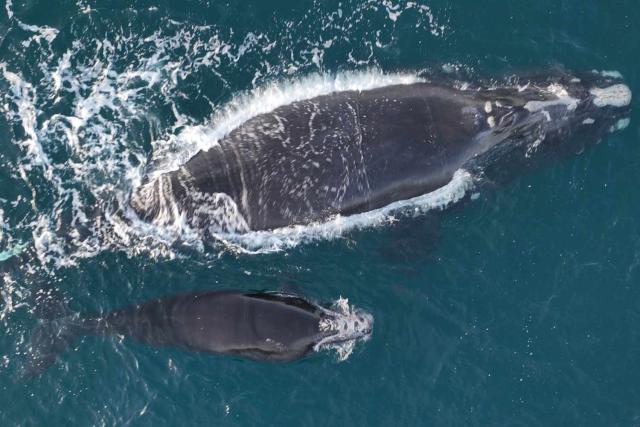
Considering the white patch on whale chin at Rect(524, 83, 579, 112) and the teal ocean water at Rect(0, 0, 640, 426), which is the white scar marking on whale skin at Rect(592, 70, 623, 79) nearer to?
the teal ocean water at Rect(0, 0, 640, 426)

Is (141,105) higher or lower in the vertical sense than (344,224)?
higher

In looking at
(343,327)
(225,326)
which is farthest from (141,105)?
(343,327)

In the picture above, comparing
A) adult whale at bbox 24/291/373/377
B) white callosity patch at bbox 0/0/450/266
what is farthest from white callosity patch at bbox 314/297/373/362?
white callosity patch at bbox 0/0/450/266

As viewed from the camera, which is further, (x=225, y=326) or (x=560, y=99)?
(x=560, y=99)

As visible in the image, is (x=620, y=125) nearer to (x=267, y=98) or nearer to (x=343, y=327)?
(x=343, y=327)

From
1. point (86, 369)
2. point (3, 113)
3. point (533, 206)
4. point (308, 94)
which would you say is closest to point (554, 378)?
point (533, 206)

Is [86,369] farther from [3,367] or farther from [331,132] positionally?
[331,132]

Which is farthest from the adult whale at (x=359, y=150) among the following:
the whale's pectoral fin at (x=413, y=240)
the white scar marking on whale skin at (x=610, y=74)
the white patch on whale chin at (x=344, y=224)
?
the whale's pectoral fin at (x=413, y=240)
